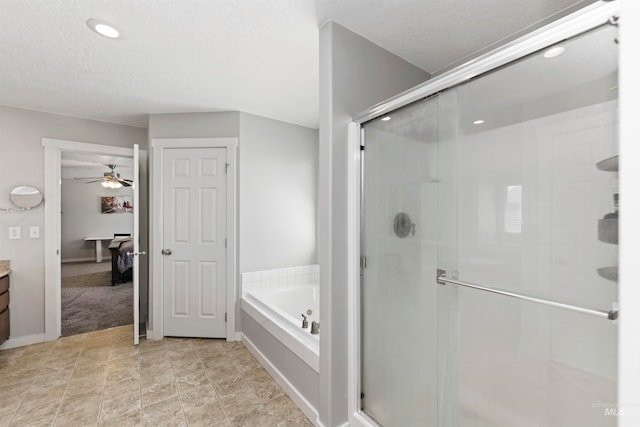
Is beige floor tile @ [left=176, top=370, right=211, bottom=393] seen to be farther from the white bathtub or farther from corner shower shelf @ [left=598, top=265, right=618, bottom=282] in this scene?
corner shower shelf @ [left=598, top=265, right=618, bottom=282]

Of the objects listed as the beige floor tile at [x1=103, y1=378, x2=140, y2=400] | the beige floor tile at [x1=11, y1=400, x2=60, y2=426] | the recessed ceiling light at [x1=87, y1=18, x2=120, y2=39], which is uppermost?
the recessed ceiling light at [x1=87, y1=18, x2=120, y2=39]

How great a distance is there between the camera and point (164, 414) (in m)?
1.91

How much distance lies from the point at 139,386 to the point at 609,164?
302 cm

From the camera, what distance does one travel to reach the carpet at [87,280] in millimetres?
5226

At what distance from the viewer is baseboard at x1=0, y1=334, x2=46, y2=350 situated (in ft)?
9.30

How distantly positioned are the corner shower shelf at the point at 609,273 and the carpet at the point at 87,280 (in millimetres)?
6553

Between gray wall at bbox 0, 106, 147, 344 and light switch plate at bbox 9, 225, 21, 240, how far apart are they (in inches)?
1.2

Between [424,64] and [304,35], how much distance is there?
0.94 metres

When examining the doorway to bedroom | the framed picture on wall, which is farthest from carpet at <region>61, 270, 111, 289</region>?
the framed picture on wall

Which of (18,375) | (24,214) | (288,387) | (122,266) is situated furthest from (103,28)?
(122,266)

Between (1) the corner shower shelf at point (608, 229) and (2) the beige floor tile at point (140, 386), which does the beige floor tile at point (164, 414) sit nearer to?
(2) the beige floor tile at point (140, 386)

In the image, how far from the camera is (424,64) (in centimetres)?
215

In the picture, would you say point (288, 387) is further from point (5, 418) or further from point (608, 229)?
point (608, 229)
